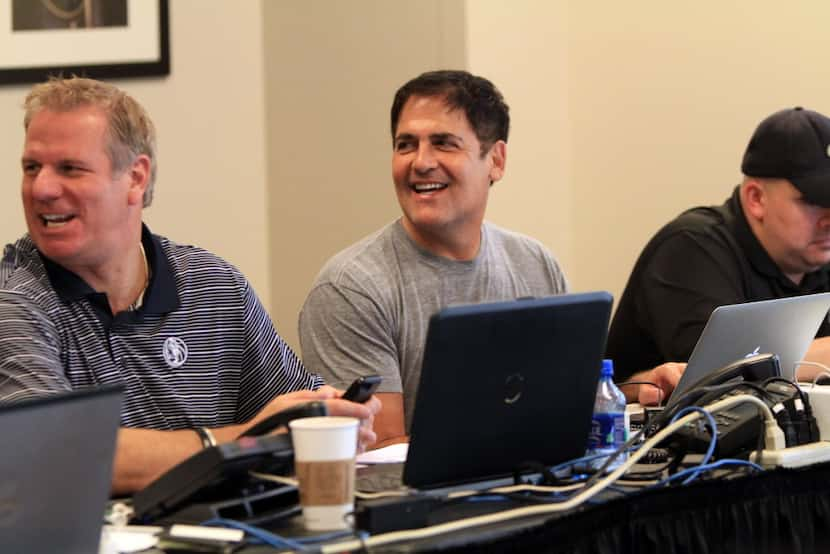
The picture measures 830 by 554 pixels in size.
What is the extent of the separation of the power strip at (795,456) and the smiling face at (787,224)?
1073 millimetres

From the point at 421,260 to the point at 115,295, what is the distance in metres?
0.80

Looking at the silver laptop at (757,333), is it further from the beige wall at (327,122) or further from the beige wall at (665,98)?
the beige wall at (327,122)

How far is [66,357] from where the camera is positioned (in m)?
2.23

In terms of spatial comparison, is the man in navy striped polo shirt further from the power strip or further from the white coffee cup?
the power strip

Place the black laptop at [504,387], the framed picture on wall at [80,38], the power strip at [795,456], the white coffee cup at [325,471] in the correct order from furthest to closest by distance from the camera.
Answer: the framed picture on wall at [80,38] < the power strip at [795,456] < the black laptop at [504,387] < the white coffee cup at [325,471]

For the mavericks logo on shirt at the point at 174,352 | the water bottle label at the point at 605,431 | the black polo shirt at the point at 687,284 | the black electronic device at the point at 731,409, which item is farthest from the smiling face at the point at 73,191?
the black polo shirt at the point at 687,284

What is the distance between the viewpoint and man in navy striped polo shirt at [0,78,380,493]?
220 centimetres

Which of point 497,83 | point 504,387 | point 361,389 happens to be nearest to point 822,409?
point 504,387

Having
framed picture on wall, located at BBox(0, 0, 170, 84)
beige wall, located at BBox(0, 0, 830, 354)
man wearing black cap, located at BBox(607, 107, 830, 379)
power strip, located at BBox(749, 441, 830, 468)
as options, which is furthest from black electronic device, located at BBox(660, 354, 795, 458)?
framed picture on wall, located at BBox(0, 0, 170, 84)

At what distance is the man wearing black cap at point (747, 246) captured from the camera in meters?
3.06

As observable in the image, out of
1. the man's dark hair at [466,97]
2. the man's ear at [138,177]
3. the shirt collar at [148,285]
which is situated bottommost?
the shirt collar at [148,285]

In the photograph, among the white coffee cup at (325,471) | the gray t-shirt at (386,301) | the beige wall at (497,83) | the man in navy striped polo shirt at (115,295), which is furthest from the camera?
the beige wall at (497,83)

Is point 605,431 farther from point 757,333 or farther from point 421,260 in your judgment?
point 421,260

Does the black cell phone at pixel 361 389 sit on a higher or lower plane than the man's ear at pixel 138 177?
lower
